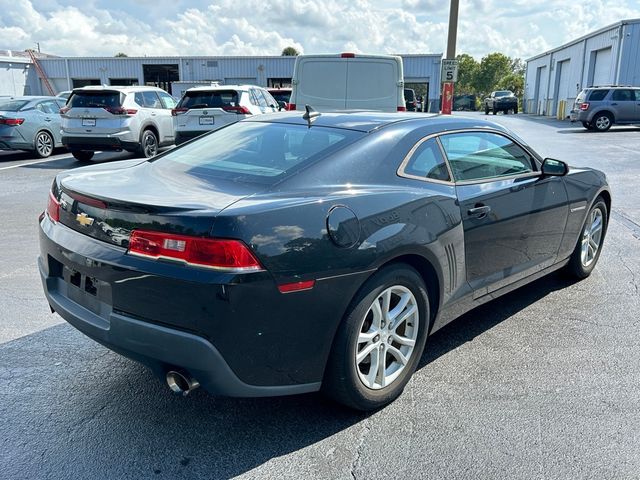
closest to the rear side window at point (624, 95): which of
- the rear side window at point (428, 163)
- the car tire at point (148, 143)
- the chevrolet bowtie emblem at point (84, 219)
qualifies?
the car tire at point (148, 143)

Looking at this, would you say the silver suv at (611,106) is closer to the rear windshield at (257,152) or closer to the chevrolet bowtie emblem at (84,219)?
the rear windshield at (257,152)

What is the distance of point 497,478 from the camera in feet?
8.01

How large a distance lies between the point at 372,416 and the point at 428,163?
4.86 ft

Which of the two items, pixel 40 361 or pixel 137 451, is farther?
pixel 40 361

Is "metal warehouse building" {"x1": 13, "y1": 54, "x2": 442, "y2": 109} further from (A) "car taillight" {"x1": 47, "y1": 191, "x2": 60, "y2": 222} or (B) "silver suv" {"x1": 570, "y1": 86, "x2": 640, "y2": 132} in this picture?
(A) "car taillight" {"x1": 47, "y1": 191, "x2": 60, "y2": 222}

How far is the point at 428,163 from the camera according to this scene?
10.9ft

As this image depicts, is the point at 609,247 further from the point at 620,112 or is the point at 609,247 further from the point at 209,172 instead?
the point at 620,112

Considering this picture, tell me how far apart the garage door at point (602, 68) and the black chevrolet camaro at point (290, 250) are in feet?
103

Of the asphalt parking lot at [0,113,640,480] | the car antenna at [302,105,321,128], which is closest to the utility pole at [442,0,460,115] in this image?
the asphalt parking lot at [0,113,640,480]

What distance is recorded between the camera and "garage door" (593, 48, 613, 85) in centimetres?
3073

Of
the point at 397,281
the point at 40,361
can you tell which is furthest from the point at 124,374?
the point at 397,281

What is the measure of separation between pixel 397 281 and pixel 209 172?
1.20m

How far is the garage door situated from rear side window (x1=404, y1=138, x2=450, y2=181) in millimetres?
31550

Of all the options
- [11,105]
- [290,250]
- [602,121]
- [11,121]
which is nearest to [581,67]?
[602,121]
